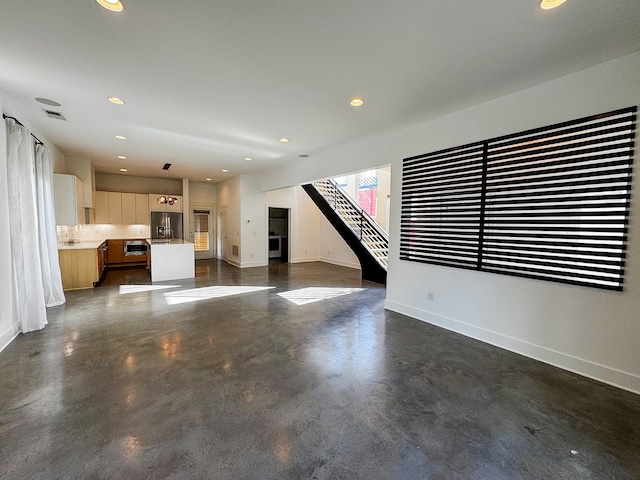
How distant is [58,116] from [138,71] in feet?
7.69

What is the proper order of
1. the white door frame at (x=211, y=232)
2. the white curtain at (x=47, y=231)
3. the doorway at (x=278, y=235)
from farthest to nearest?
the doorway at (x=278, y=235), the white door frame at (x=211, y=232), the white curtain at (x=47, y=231)

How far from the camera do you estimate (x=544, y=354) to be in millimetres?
3027

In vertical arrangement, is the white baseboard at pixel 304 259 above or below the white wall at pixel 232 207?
below

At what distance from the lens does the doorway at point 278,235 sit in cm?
1090

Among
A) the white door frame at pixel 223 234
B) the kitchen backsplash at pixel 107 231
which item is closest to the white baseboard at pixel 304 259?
the white door frame at pixel 223 234

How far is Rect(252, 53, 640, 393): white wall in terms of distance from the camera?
254 cm

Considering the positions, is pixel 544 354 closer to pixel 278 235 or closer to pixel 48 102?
pixel 48 102

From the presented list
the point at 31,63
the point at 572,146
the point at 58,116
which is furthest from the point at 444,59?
the point at 58,116

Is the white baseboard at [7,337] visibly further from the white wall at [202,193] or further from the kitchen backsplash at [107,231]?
the white wall at [202,193]

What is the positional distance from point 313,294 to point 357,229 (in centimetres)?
296

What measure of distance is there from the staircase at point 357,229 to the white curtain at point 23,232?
17.1 ft

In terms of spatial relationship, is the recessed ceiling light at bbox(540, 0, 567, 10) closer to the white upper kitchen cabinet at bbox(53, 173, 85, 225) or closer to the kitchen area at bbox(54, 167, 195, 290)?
the kitchen area at bbox(54, 167, 195, 290)

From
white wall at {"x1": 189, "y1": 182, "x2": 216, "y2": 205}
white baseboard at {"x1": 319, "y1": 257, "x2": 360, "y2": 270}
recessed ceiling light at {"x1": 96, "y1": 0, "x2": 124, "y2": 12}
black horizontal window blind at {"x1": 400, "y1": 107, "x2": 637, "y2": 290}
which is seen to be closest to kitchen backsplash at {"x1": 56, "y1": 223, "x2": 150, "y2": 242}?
white wall at {"x1": 189, "y1": 182, "x2": 216, "y2": 205}

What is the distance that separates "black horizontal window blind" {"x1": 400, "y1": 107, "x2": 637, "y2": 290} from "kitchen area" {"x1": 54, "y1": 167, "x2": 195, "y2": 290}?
5.78m
